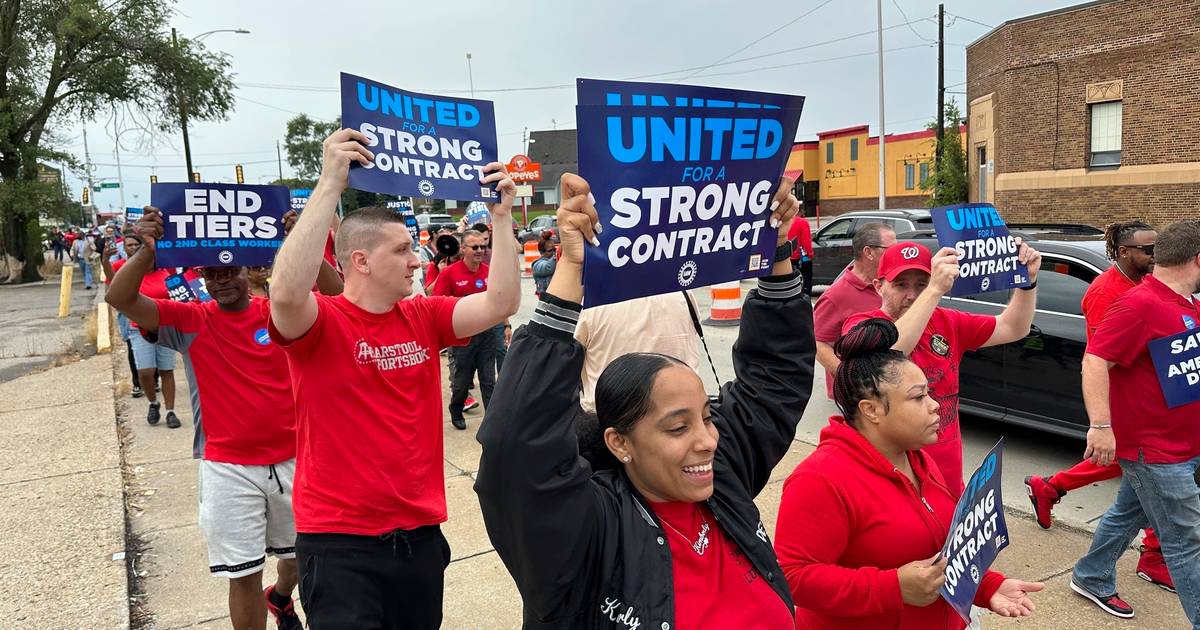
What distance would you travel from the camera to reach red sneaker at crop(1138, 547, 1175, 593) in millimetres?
4121

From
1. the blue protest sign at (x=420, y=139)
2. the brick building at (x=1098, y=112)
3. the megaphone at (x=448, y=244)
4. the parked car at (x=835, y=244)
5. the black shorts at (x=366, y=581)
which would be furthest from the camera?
the brick building at (x=1098, y=112)

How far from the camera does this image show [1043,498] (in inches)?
190

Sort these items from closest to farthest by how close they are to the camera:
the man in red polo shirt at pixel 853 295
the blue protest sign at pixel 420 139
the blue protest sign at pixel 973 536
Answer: the blue protest sign at pixel 973 536
the blue protest sign at pixel 420 139
the man in red polo shirt at pixel 853 295

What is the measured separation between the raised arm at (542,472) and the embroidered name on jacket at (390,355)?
139 cm

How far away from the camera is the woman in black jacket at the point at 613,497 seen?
62.6 inches

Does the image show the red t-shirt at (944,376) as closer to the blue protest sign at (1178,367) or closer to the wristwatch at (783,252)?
the blue protest sign at (1178,367)

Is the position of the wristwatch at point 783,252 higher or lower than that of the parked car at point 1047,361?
higher

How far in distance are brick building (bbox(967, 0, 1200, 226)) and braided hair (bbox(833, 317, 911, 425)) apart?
25.2 metres

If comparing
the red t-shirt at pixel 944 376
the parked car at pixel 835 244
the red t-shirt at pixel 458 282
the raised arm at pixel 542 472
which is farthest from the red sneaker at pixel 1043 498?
the parked car at pixel 835 244

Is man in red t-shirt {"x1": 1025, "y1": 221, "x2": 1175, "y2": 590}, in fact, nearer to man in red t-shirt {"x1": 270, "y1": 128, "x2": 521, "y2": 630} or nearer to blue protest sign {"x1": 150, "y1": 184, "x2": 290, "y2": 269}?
man in red t-shirt {"x1": 270, "y1": 128, "x2": 521, "y2": 630}

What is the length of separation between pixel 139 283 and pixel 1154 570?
5.07 metres

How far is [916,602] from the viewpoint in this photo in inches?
85.0

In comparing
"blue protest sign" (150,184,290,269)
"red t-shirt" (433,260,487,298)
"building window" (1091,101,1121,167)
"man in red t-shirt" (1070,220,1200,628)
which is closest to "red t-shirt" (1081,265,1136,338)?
"man in red t-shirt" (1070,220,1200,628)

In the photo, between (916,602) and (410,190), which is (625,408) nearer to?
(916,602)
